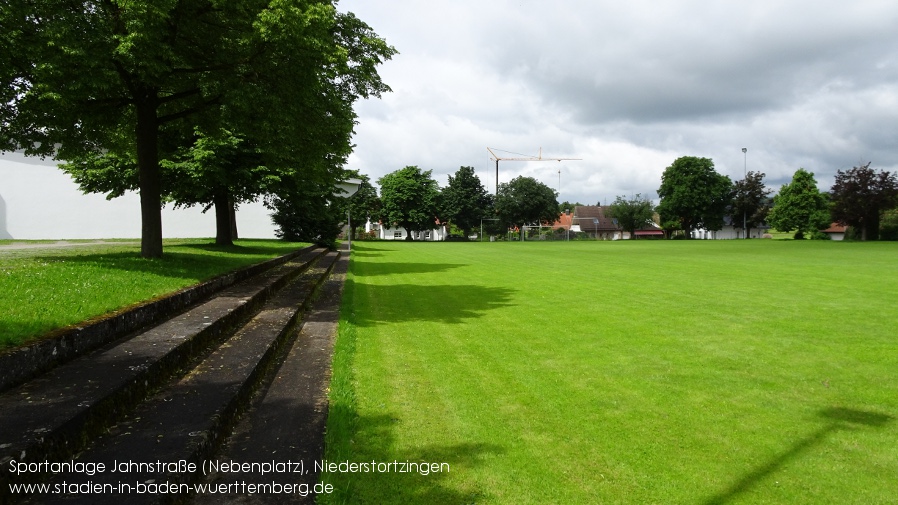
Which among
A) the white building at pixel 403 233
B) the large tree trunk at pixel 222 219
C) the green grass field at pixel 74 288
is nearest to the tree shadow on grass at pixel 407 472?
the green grass field at pixel 74 288

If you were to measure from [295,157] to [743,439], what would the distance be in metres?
12.8

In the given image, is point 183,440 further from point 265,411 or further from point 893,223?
point 893,223

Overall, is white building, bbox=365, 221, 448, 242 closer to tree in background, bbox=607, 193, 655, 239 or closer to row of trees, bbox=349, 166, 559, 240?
row of trees, bbox=349, 166, 559, 240

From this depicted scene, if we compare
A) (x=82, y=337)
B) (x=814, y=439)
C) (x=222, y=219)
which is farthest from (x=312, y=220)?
(x=814, y=439)

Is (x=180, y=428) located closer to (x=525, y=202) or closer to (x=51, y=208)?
(x=51, y=208)

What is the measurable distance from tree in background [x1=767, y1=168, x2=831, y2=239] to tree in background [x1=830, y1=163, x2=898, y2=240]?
16318 mm

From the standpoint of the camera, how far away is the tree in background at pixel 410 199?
8506 centimetres

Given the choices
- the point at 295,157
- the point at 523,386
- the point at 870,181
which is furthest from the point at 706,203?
the point at 523,386

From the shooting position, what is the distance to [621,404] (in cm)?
505

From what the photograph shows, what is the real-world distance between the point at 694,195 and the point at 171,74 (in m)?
88.7

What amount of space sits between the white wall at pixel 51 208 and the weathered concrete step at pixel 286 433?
116ft

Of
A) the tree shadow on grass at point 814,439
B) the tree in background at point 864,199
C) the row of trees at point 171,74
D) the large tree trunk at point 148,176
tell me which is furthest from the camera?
the tree in background at point 864,199

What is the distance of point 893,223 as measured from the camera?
58281 mm

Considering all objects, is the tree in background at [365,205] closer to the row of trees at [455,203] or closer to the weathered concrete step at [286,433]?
the row of trees at [455,203]
